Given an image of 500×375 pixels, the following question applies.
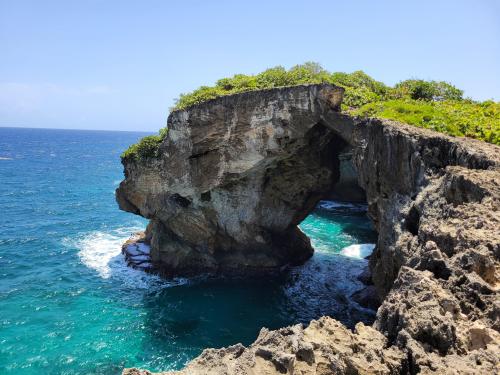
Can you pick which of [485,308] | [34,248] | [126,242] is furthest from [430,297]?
[34,248]

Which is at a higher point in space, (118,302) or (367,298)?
(367,298)

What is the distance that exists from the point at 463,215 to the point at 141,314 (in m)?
19.0

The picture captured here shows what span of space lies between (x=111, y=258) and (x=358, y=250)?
2105 cm

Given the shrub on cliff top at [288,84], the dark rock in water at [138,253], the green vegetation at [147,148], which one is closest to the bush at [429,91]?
the shrub on cliff top at [288,84]

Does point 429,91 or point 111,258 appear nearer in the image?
point 429,91

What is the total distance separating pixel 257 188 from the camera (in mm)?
28125

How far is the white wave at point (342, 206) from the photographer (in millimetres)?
51688

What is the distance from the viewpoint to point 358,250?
35.7 metres

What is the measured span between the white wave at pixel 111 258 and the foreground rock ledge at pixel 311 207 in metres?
1.78

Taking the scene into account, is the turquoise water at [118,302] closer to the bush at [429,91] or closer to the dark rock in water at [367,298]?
the dark rock in water at [367,298]

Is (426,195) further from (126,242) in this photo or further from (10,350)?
(126,242)

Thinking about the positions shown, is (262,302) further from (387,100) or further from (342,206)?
(342,206)

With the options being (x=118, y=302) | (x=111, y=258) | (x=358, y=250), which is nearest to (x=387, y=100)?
(x=358, y=250)

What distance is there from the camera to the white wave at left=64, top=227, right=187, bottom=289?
28828 mm
